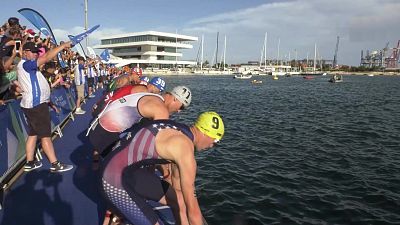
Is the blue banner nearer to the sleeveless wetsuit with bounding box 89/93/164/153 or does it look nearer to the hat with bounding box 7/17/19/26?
the sleeveless wetsuit with bounding box 89/93/164/153

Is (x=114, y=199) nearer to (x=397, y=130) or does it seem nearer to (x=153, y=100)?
(x=153, y=100)

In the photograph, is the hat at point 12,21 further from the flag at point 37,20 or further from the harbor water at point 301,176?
the harbor water at point 301,176

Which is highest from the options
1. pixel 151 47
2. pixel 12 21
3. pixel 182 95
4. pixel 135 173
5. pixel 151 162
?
pixel 151 47

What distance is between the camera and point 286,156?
13.2 metres

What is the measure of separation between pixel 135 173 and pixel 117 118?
1203mm

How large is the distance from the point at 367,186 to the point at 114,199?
29.1ft

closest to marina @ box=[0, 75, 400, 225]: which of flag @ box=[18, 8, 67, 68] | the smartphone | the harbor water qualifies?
the harbor water

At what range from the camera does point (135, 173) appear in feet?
10.7

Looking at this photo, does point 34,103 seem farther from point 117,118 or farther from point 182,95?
point 182,95

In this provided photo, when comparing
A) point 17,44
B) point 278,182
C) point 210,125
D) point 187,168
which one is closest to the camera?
point 187,168

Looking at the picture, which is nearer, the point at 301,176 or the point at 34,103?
the point at 34,103

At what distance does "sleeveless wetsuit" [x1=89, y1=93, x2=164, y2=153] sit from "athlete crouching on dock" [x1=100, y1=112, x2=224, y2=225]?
0.85m

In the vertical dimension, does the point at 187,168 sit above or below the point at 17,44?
below

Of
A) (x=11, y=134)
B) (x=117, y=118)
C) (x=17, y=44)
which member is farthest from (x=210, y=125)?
(x=17, y=44)
